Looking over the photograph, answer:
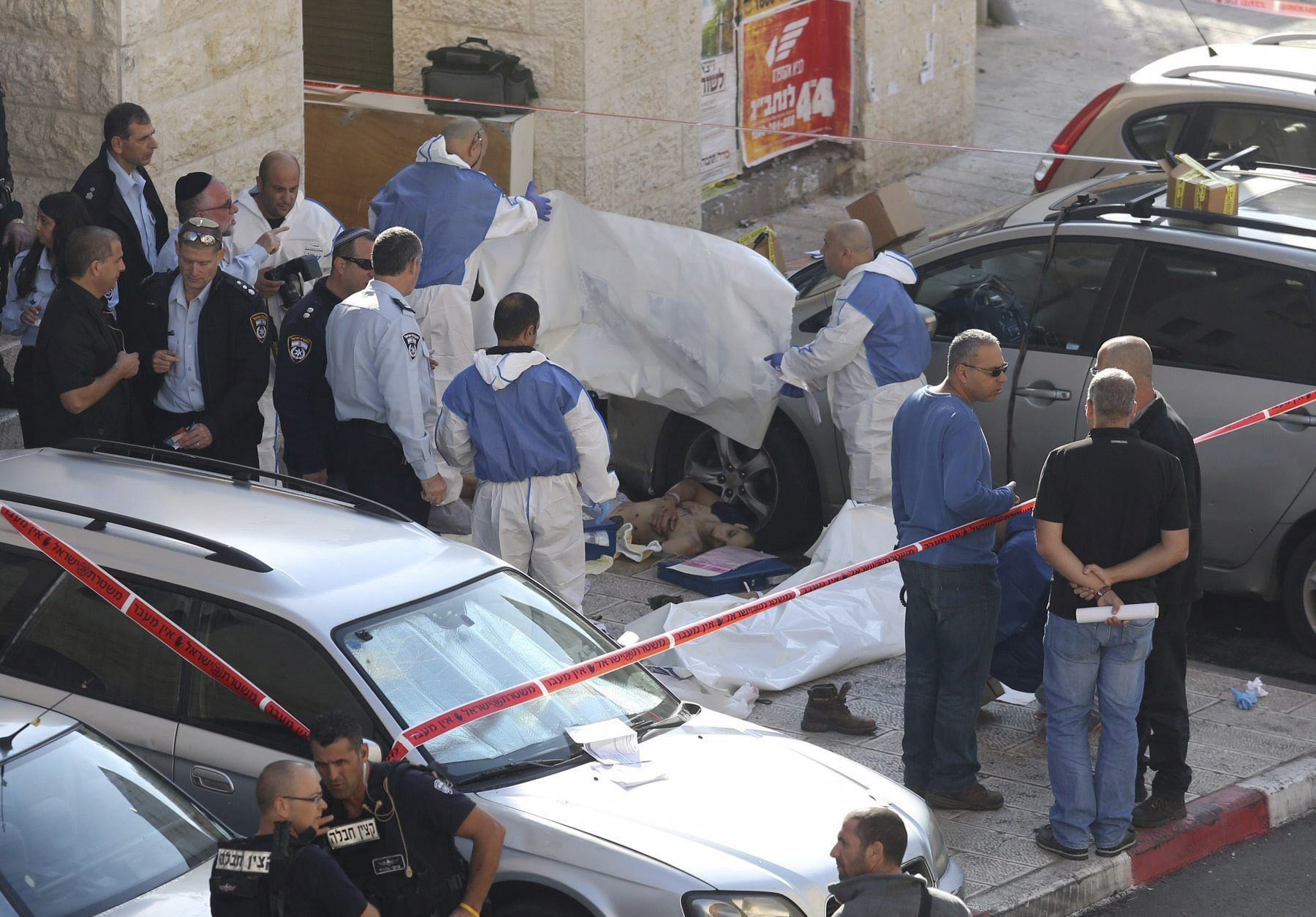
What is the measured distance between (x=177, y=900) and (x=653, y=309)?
515 centimetres

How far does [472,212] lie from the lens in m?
8.40

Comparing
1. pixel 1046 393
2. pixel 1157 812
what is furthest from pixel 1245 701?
pixel 1046 393

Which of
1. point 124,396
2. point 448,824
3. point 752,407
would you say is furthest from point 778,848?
point 752,407

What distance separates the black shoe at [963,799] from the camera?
6281 mm

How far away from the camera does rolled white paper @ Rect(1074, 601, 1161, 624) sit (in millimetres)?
5734

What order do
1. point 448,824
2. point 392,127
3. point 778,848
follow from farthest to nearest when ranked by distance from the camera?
point 392,127 → point 778,848 → point 448,824

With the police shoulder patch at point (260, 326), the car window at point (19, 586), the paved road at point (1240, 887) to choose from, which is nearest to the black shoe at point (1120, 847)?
the paved road at point (1240, 887)

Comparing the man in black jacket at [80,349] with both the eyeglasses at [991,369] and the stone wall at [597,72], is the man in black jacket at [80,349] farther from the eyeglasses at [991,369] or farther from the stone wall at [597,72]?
the stone wall at [597,72]

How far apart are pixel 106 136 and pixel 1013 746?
479 centimetres

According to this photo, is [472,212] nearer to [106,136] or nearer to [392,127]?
[106,136]

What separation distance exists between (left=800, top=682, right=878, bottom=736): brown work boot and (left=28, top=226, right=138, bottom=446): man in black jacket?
9.99 ft

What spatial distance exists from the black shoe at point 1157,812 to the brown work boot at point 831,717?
1.15m

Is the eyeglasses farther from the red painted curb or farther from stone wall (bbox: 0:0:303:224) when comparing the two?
stone wall (bbox: 0:0:303:224)

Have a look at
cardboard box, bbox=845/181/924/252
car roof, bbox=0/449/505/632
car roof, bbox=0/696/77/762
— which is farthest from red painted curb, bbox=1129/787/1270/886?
cardboard box, bbox=845/181/924/252
